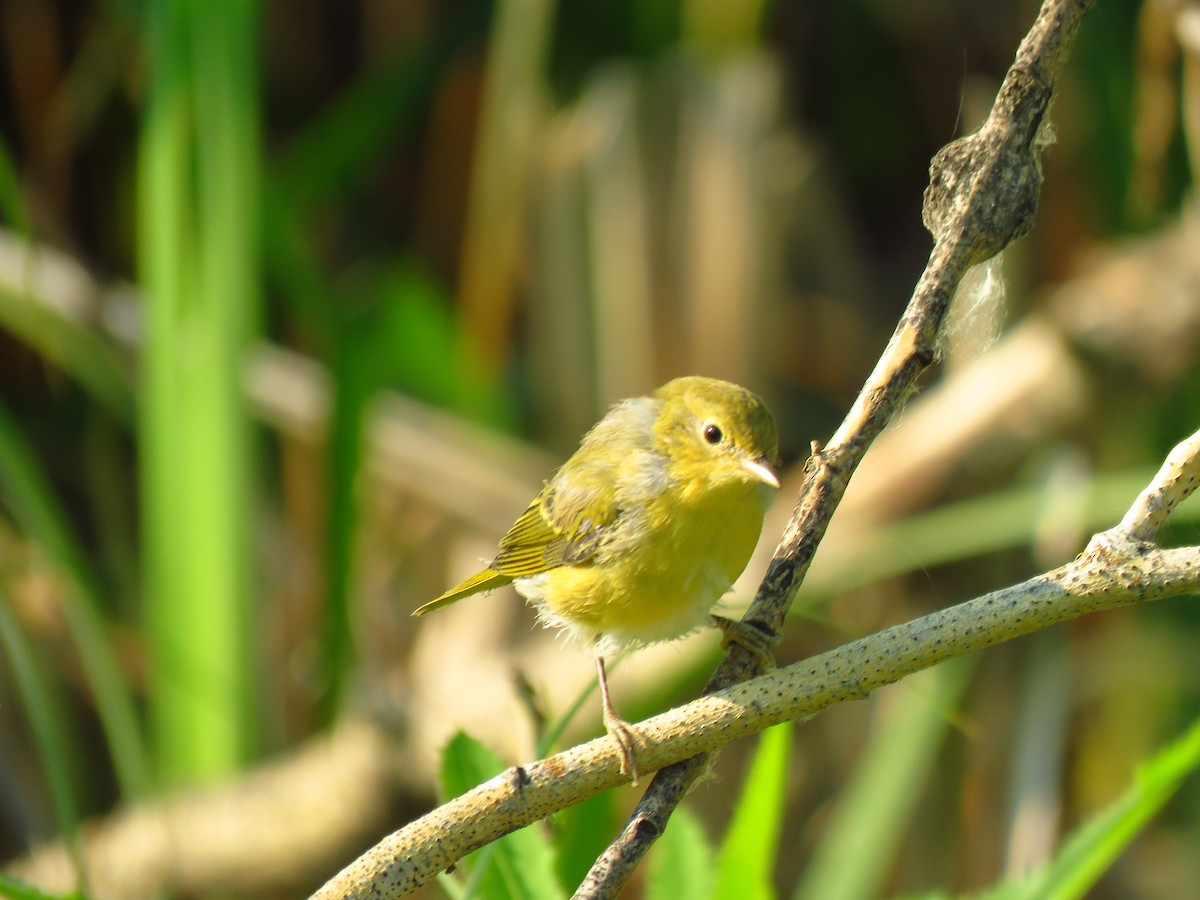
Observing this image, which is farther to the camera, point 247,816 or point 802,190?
point 802,190

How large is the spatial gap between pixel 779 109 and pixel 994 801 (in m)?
2.35

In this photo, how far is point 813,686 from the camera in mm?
913

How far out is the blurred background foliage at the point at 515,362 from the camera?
289cm

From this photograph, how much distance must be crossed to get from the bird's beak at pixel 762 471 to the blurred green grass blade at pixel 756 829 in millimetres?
323

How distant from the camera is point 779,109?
4.39 metres

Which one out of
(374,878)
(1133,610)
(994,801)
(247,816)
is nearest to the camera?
(374,878)

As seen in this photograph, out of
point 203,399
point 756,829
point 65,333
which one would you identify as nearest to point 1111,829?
point 756,829

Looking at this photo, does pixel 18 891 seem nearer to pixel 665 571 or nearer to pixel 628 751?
pixel 628 751

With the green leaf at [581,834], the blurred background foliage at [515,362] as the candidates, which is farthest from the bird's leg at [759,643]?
the blurred background foliage at [515,362]

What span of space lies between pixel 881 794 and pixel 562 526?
3.85ft

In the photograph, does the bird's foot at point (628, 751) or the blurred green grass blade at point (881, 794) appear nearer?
the bird's foot at point (628, 751)

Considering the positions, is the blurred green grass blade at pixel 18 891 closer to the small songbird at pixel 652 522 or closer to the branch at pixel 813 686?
the branch at pixel 813 686

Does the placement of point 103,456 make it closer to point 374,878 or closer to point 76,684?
point 76,684

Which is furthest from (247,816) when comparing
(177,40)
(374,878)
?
(374,878)
